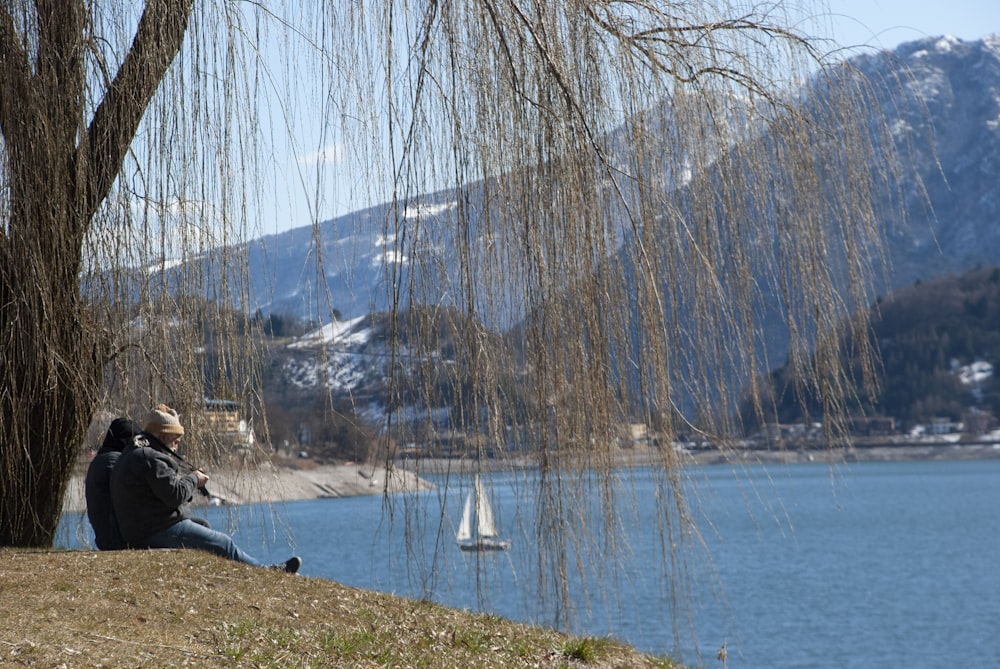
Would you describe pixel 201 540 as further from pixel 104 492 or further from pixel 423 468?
pixel 423 468

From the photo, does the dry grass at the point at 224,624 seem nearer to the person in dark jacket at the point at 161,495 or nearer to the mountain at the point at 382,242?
the person in dark jacket at the point at 161,495

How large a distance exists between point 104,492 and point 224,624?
2263mm

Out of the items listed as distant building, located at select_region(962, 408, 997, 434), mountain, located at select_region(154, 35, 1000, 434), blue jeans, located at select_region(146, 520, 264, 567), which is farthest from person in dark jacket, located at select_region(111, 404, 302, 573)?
distant building, located at select_region(962, 408, 997, 434)

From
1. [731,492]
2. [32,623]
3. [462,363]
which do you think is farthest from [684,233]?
[731,492]

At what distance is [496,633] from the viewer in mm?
5133

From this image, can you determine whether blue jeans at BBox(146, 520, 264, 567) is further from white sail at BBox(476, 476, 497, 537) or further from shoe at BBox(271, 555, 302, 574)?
white sail at BBox(476, 476, 497, 537)

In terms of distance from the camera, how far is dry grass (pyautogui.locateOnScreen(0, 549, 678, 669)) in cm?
391

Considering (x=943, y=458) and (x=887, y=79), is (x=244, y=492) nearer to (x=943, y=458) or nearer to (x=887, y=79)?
(x=887, y=79)

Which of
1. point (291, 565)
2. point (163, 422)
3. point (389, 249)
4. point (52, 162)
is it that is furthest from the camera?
point (291, 565)

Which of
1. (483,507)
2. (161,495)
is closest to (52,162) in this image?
(161,495)

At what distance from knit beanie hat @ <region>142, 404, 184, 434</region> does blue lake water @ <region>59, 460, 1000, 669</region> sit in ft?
1.98

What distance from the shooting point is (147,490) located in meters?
6.02

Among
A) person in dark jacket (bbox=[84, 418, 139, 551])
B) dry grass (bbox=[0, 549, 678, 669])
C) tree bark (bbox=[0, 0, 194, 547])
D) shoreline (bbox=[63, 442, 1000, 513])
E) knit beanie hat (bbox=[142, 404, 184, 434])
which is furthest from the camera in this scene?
person in dark jacket (bbox=[84, 418, 139, 551])

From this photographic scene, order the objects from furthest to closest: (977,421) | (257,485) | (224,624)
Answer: (977,421) → (257,485) → (224,624)
